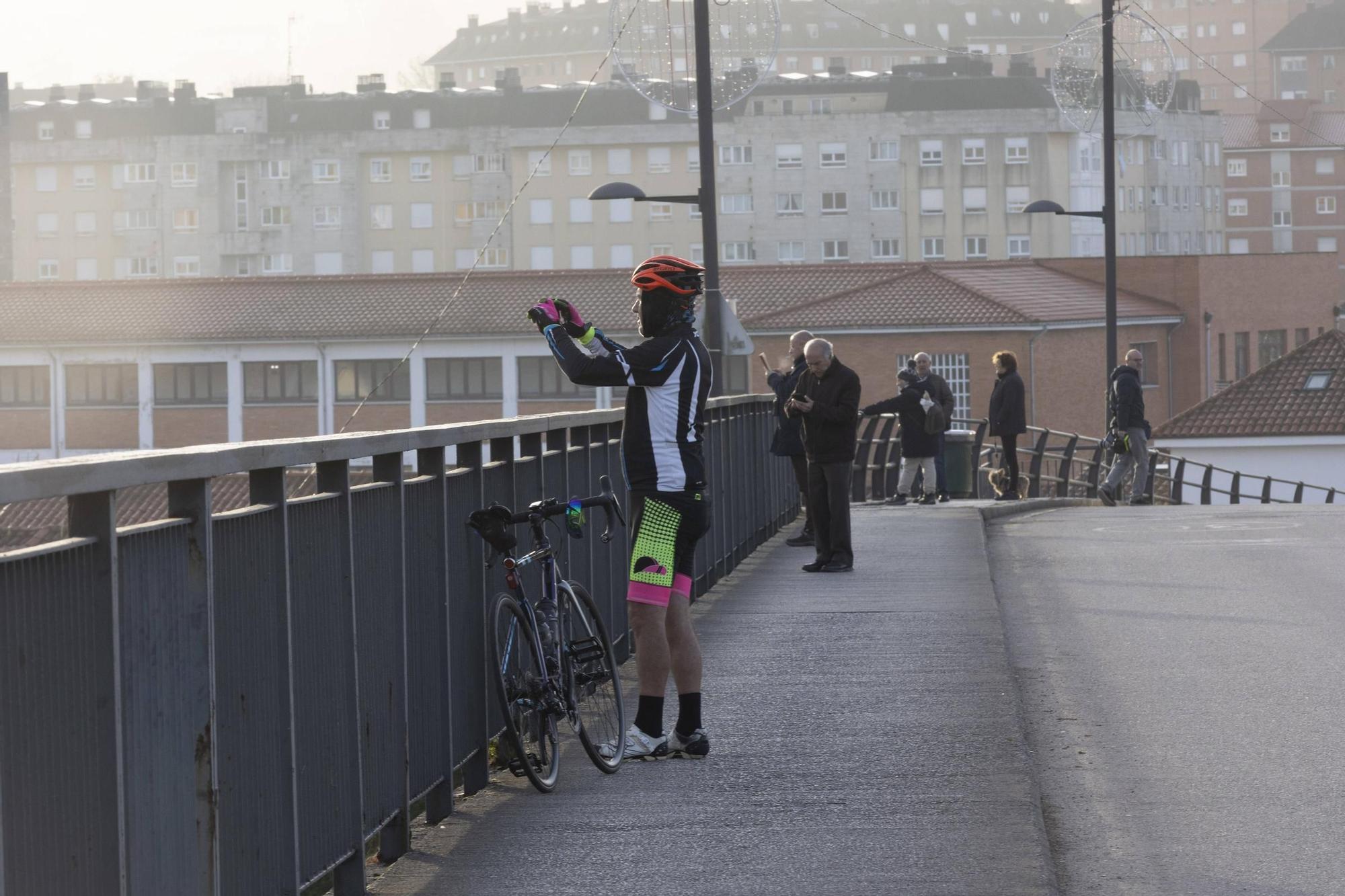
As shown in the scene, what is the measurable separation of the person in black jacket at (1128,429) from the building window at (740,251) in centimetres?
8378

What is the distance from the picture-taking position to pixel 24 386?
73.8 metres

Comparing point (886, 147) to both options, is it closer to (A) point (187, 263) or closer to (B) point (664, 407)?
(A) point (187, 263)

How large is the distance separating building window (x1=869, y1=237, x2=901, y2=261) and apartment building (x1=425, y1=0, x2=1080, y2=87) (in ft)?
177

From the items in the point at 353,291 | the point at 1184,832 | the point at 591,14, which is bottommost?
the point at 1184,832

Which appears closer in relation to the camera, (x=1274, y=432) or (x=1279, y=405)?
(x=1274, y=432)

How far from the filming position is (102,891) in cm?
351

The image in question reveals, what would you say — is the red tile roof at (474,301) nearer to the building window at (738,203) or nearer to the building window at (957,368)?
the building window at (957,368)

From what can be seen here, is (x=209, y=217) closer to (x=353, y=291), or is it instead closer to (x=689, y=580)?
(x=353, y=291)

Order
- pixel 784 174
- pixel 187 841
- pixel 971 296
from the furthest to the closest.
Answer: pixel 784 174
pixel 971 296
pixel 187 841

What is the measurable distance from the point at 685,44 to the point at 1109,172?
1643 cm

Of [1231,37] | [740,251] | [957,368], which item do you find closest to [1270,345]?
[957,368]

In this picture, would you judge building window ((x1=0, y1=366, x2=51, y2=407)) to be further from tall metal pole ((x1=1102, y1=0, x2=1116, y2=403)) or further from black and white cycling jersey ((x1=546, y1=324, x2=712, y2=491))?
black and white cycling jersey ((x1=546, y1=324, x2=712, y2=491))

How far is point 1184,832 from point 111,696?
11.9ft

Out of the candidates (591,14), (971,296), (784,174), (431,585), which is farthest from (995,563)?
(591,14)
